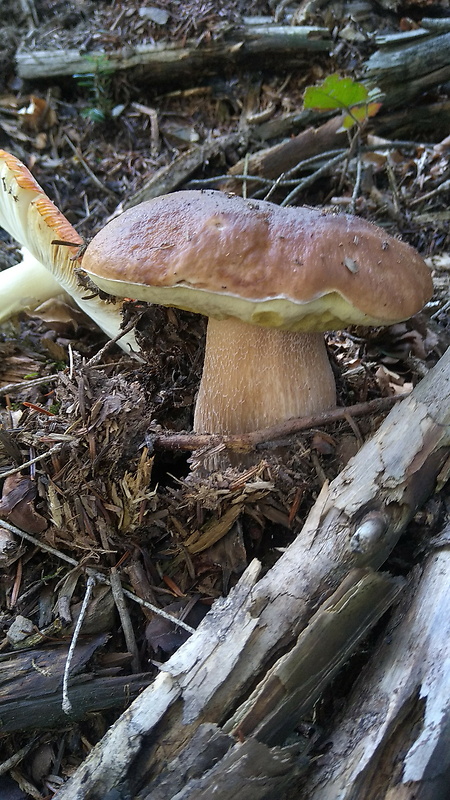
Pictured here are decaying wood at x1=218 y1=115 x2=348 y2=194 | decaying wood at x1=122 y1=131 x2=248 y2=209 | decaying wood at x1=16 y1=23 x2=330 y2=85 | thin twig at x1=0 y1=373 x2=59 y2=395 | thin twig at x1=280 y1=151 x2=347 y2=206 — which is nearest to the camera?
thin twig at x1=0 y1=373 x2=59 y2=395

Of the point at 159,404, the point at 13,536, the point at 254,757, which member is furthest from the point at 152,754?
the point at 159,404

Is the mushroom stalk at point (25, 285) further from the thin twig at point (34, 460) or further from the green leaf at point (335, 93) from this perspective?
the green leaf at point (335, 93)

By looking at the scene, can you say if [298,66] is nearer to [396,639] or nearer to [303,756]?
[396,639]

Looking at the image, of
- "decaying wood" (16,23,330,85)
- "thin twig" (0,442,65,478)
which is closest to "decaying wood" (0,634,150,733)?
"thin twig" (0,442,65,478)

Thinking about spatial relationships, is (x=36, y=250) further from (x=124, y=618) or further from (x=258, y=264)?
(x=124, y=618)

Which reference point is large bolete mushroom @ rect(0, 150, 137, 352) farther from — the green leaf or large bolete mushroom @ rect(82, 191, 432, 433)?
the green leaf

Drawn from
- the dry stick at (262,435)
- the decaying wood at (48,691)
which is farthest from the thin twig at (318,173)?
the decaying wood at (48,691)
